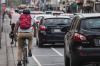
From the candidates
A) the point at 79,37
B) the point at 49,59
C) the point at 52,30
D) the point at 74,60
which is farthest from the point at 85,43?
the point at 52,30

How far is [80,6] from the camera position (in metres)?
90.1

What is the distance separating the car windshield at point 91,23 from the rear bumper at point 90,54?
66cm

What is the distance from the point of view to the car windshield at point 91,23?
468 inches

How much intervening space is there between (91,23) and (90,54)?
97cm

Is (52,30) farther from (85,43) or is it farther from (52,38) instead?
(85,43)

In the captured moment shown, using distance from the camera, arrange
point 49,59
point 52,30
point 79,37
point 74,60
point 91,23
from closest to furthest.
→ point 79,37
point 74,60
point 91,23
point 49,59
point 52,30

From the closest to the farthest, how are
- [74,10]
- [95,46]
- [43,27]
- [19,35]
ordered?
[95,46]
[19,35]
[43,27]
[74,10]

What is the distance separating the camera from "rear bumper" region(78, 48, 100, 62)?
11.5 meters

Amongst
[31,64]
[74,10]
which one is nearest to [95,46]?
[31,64]

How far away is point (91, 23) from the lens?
12.0 meters

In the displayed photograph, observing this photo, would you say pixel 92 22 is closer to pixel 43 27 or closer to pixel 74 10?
pixel 43 27

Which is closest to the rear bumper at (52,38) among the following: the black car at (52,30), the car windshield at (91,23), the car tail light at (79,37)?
the black car at (52,30)

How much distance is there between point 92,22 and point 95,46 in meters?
0.83

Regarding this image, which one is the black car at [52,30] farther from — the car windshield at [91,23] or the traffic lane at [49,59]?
the car windshield at [91,23]
